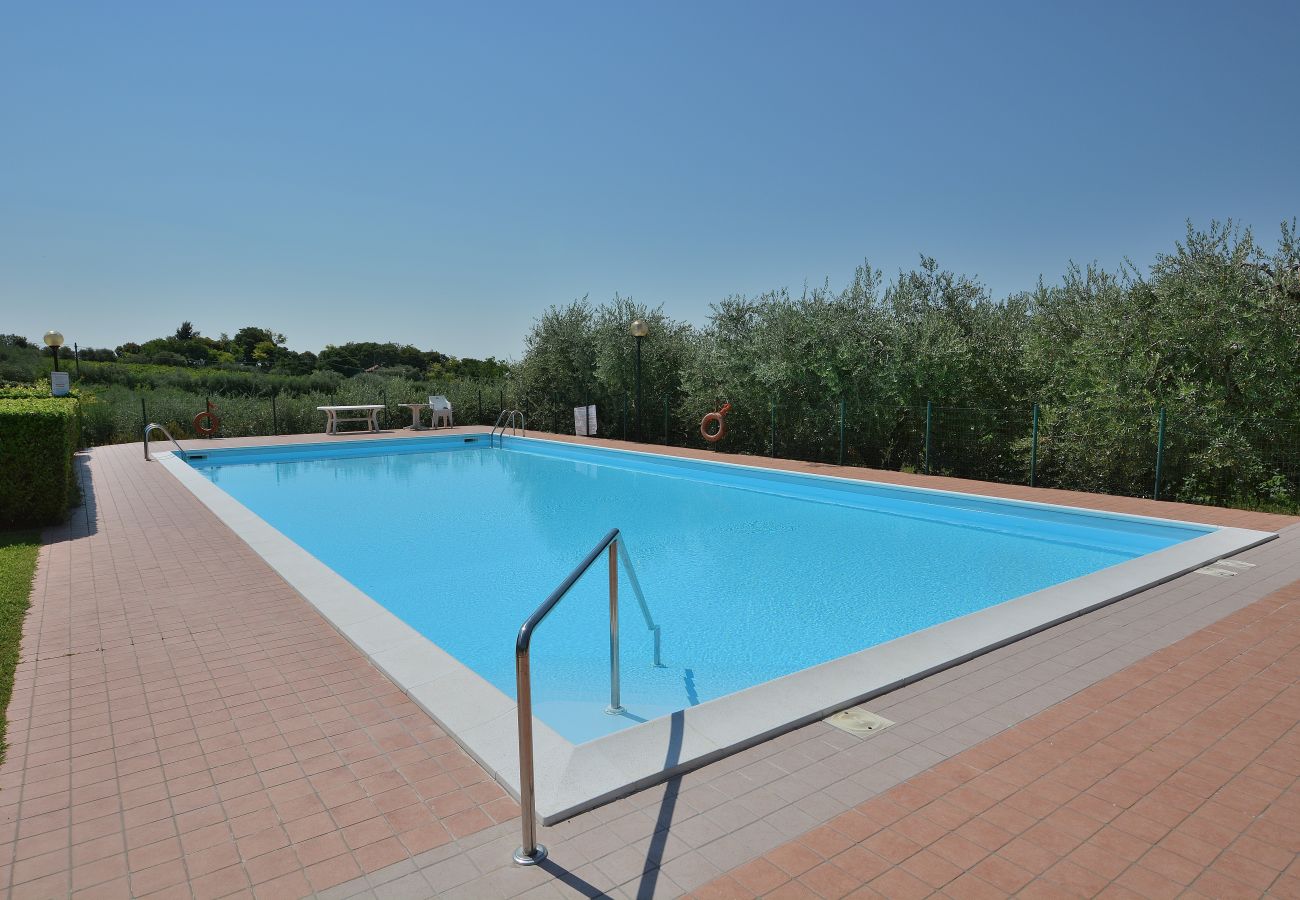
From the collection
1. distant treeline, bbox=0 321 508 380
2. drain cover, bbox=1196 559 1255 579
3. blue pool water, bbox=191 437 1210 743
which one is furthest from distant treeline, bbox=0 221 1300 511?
distant treeline, bbox=0 321 508 380

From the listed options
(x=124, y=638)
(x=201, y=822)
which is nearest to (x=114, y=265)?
(x=124, y=638)

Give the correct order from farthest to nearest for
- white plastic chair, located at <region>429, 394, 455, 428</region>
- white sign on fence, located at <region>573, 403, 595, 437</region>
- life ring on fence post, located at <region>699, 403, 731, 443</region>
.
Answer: white plastic chair, located at <region>429, 394, 455, 428</region> < white sign on fence, located at <region>573, 403, 595, 437</region> < life ring on fence post, located at <region>699, 403, 731, 443</region>

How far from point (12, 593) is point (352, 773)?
155 inches

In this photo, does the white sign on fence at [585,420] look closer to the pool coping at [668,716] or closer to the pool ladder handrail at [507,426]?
the pool ladder handrail at [507,426]

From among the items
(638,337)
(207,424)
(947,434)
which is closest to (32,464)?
(638,337)

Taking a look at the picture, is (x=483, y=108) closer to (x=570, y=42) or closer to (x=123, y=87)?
(x=570, y=42)

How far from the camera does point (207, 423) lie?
1648 centimetres

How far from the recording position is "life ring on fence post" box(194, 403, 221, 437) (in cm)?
1638

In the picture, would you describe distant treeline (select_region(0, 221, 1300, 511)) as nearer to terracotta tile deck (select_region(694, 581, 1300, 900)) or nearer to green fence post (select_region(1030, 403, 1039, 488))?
green fence post (select_region(1030, 403, 1039, 488))

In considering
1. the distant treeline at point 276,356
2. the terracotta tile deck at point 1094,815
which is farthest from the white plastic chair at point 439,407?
the distant treeline at point 276,356

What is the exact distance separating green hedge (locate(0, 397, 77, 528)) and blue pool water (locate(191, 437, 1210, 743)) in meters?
2.28

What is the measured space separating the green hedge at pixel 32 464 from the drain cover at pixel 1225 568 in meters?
10.2

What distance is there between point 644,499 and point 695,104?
25.8 feet

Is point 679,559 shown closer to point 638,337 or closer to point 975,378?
point 975,378
